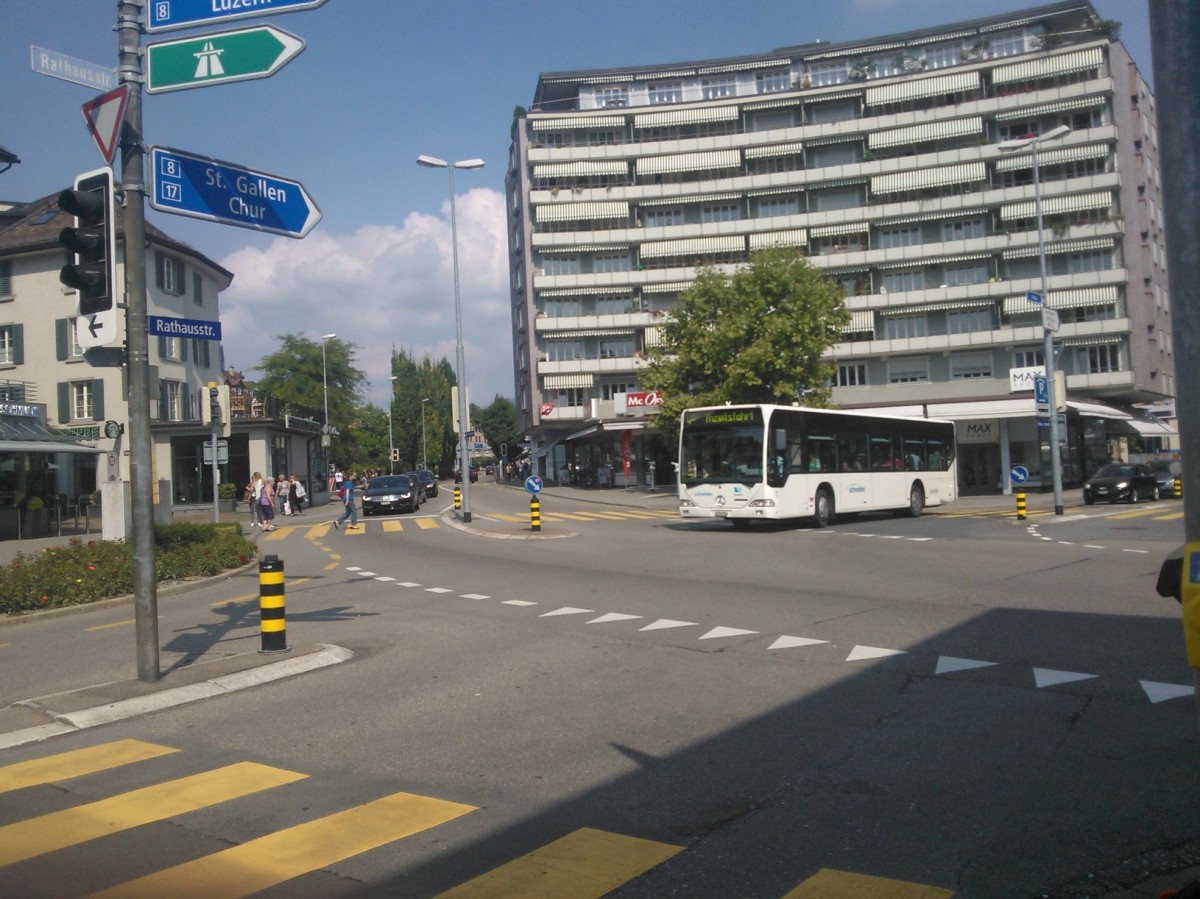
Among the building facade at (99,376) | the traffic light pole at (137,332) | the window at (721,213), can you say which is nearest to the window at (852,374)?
the window at (721,213)

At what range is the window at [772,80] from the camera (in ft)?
222

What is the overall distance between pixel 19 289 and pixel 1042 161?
172 feet

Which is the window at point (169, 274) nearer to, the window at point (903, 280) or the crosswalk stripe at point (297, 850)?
the window at point (903, 280)

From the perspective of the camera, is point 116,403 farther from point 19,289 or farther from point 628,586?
point 628,586

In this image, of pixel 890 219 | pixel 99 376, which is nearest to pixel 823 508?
pixel 99 376

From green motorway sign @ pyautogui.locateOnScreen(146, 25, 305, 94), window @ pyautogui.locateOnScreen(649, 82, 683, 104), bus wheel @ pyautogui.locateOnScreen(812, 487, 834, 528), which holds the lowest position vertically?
bus wheel @ pyautogui.locateOnScreen(812, 487, 834, 528)

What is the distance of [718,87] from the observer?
68.1 m

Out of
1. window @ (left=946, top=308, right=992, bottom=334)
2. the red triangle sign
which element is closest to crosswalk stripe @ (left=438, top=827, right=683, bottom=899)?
the red triangle sign

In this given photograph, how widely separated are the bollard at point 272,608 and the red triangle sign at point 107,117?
3.73 metres

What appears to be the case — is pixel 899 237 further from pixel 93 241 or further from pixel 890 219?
pixel 93 241

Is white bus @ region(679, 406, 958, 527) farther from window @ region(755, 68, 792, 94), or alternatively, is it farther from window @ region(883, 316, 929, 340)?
window @ region(755, 68, 792, 94)

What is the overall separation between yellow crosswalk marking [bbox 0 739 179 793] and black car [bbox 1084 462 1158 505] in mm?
32954

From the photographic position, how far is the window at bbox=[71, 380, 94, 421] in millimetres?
43312

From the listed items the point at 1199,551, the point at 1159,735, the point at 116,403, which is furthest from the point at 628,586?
the point at 116,403
